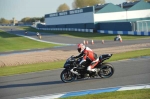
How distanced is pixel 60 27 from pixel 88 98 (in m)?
79.2

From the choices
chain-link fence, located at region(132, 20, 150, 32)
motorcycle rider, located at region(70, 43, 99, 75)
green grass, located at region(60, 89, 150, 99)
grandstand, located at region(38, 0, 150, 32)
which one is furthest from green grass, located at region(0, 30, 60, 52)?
green grass, located at region(60, 89, 150, 99)

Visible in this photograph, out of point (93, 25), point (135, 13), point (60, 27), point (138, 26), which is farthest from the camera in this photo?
point (60, 27)

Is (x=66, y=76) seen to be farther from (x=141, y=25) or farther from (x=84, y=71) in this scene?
(x=141, y=25)

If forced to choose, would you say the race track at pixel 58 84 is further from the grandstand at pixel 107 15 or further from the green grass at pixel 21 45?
the grandstand at pixel 107 15

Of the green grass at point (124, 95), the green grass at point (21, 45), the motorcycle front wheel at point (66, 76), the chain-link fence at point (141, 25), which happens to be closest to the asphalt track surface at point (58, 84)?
the motorcycle front wheel at point (66, 76)

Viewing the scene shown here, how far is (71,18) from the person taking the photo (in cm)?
7869

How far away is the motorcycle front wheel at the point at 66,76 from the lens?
12.6 m

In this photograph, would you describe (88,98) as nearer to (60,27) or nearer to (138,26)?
(138,26)

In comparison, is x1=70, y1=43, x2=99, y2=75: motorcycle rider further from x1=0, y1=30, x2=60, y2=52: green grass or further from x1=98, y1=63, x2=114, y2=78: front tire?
x1=0, y1=30, x2=60, y2=52: green grass

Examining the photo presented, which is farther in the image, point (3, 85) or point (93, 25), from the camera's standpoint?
point (93, 25)

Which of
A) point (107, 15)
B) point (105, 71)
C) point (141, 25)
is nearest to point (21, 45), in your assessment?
point (141, 25)

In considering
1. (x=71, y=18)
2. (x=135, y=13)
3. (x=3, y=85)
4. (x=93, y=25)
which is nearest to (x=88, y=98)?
(x=3, y=85)

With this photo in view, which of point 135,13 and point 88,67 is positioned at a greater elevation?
point 135,13

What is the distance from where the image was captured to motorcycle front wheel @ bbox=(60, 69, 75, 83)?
12609 millimetres
